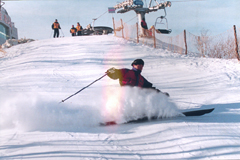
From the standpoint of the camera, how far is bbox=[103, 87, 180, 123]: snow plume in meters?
5.18

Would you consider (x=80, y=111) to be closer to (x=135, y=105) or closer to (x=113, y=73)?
(x=113, y=73)

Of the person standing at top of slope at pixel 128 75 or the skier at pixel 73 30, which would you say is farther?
the skier at pixel 73 30

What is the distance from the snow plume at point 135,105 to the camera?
518cm

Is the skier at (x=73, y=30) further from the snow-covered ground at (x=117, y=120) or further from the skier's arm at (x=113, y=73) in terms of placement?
the skier's arm at (x=113, y=73)

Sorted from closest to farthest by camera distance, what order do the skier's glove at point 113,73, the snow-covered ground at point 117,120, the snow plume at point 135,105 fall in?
the snow-covered ground at point 117,120, the snow plume at point 135,105, the skier's glove at point 113,73

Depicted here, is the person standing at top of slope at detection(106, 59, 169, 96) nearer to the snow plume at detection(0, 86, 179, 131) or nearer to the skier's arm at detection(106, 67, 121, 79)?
the skier's arm at detection(106, 67, 121, 79)

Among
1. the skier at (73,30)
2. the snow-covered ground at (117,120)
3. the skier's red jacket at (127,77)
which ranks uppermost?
the skier at (73,30)

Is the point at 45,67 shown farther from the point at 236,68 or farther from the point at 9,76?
the point at 236,68

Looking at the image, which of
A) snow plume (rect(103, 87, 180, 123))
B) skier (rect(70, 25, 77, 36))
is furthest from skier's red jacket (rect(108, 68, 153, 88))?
skier (rect(70, 25, 77, 36))

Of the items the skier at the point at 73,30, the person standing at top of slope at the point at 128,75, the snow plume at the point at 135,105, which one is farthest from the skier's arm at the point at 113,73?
the skier at the point at 73,30

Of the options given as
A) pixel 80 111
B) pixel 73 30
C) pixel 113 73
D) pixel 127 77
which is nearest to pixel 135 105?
pixel 127 77

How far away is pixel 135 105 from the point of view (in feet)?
17.2

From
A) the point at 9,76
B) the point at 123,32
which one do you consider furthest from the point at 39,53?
the point at 123,32

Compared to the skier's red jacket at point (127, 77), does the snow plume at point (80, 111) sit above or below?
below
